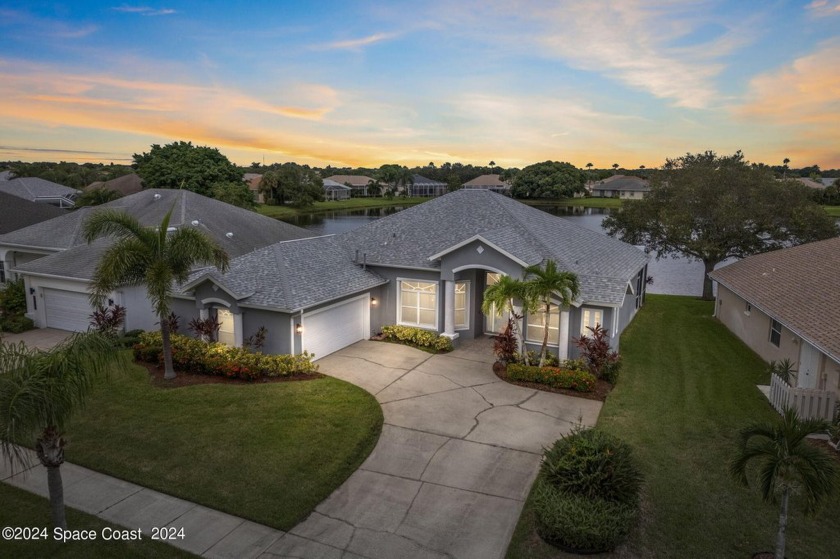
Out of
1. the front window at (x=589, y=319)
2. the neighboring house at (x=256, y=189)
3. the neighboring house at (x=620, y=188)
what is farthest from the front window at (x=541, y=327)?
the neighboring house at (x=620, y=188)

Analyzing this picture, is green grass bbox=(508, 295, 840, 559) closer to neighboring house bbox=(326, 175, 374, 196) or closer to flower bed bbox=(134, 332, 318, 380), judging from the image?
flower bed bbox=(134, 332, 318, 380)

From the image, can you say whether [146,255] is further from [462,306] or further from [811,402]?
[811,402]

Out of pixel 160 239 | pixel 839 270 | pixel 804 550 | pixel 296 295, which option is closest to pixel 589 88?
pixel 839 270

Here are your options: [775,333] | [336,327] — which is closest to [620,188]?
[775,333]

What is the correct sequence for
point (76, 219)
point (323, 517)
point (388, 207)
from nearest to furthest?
point (323, 517), point (76, 219), point (388, 207)

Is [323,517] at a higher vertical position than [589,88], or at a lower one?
lower

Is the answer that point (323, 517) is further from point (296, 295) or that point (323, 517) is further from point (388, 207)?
point (388, 207)
